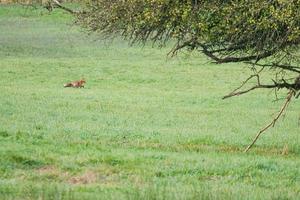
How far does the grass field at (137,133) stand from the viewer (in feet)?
35.2

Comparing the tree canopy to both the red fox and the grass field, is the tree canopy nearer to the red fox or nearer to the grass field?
the grass field

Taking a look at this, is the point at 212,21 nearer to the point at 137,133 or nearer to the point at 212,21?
the point at 212,21

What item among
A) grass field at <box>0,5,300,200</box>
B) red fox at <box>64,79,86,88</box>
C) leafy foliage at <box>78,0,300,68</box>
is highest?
leafy foliage at <box>78,0,300,68</box>

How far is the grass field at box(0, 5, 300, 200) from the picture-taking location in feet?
35.2

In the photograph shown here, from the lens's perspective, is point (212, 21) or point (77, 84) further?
point (77, 84)

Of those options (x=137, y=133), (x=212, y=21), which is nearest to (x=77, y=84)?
(x=137, y=133)

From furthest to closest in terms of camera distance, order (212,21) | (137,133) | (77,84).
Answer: (77,84)
(137,133)
(212,21)

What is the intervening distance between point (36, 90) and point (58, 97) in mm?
2731

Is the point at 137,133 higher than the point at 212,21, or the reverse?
the point at 212,21

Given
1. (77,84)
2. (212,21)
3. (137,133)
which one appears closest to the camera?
(212,21)

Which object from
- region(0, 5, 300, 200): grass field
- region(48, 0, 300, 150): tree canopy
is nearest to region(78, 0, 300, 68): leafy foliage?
region(48, 0, 300, 150): tree canopy

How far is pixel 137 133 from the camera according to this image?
1733cm

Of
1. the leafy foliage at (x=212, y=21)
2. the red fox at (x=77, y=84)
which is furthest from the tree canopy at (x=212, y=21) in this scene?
the red fox at (x=77, y=84)

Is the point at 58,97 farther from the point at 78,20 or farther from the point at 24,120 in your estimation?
the point at 78,20
